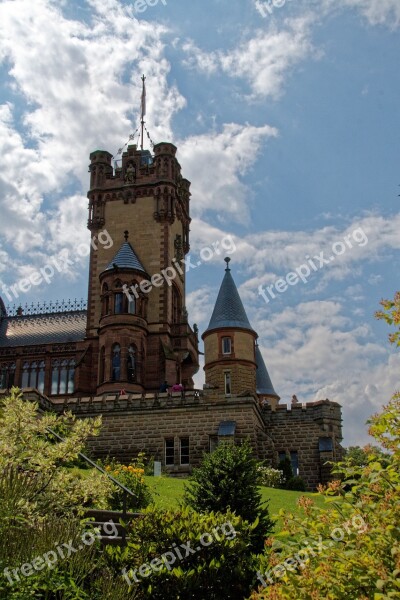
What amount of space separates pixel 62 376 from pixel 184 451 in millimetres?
17449

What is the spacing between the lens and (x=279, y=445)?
119 feet

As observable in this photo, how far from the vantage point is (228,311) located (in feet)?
133

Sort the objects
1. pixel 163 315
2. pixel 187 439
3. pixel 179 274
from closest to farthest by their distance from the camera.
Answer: pixel 187 439 < pixel 163 315 < pixel 179 274

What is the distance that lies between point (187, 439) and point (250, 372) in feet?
26.8

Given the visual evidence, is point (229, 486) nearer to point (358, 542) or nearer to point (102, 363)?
point (358, 542)

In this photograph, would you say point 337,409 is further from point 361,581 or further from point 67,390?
point 361,581

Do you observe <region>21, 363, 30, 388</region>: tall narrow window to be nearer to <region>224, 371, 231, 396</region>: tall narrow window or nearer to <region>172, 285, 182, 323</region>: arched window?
<region>172, 285, 182, 323</region>: arched window

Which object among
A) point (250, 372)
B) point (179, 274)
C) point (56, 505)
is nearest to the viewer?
point (56, 505)

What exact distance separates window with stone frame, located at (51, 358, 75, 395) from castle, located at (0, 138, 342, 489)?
7cm

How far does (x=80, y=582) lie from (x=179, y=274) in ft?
131

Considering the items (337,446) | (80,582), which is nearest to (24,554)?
(80,582)

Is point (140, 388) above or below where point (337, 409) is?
above

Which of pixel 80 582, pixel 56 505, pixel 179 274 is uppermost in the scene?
pixel 179 274

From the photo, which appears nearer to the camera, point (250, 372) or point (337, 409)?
point (337, 409)
